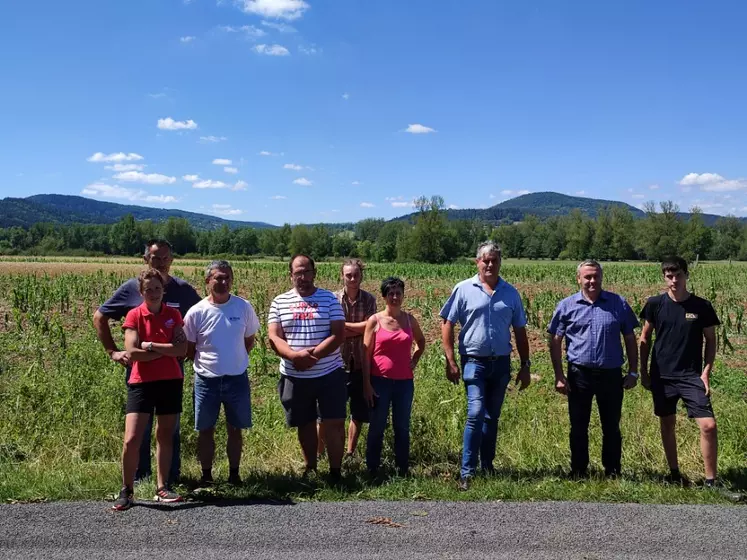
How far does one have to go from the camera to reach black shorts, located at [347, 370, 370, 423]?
5058 mm

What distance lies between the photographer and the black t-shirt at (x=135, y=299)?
4.43m

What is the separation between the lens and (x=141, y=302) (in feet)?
14.7

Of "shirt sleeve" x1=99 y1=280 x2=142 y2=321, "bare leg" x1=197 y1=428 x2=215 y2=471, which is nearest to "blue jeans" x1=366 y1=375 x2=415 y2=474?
"bare leg" x1=197 y1=428 x2=215 y2=471

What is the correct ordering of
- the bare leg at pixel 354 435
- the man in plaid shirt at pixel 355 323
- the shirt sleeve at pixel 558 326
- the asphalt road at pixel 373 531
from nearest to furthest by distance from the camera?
1. the asphalt road at pixel 373 531
2. the shirt sleeve at pixel 558 326
3. the man in plaid shirt at pixel 355 323
4. the bare leg at pixel 354 435

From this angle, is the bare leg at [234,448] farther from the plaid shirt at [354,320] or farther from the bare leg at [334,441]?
the plaid shirt at [354,320]

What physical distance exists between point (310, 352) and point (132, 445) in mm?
1458

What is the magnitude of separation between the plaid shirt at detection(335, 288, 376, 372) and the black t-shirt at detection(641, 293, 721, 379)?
2.40m

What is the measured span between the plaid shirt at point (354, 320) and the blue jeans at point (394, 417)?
0.35 meters

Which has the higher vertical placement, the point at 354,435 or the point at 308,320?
the point at 308,320

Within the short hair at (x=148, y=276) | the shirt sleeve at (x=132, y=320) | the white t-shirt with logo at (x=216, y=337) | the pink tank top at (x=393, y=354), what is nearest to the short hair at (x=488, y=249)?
the pink tank top at (x=393, y=354)

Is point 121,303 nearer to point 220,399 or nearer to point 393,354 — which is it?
point 220,399

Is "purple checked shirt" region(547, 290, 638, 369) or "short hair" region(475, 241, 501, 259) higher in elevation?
"short hair" region(475, 241, 501, 259)

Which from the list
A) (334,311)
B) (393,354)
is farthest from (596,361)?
(334,311)

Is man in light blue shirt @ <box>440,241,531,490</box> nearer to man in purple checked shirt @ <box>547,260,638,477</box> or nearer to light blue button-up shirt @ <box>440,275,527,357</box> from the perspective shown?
light blue button-up shirt @ <box>440,275,527,357</box>
